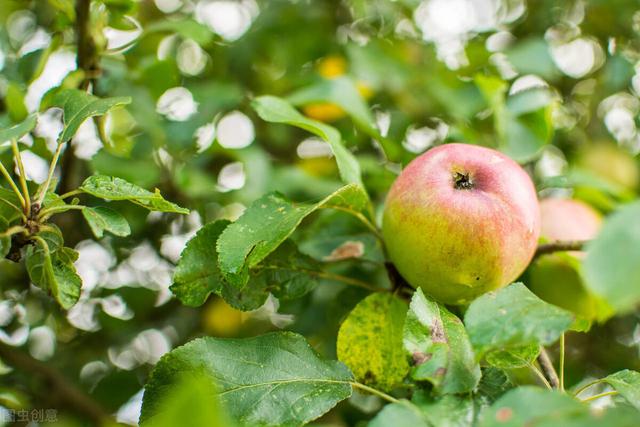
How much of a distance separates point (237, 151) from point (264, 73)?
54 centimetres

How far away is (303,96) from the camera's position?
1202 mm

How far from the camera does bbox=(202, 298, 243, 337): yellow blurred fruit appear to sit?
63.0 inches

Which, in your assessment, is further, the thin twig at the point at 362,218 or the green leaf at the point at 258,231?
the thin twig at the point at 362,218

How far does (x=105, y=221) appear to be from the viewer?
0.75 m

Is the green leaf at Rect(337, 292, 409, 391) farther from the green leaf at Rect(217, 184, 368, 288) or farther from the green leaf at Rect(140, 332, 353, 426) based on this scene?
the green leaf at Rect(217, 184, 368, 288)

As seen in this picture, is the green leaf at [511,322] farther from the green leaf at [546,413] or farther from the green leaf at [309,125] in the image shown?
the green leaf at [309,125]

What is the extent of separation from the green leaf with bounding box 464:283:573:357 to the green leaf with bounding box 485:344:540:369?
0.35 ft

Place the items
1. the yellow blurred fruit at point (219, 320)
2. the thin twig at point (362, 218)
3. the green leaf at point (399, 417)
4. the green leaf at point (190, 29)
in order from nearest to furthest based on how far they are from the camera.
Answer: the green leaf at point (399, 417) < the thin twig at point (362, 218) < the green leaf at point (190, 29) < the yellow blurred fruit at point (219, 320)

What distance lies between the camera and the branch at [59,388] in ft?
4.15

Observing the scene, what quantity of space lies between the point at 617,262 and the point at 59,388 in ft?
3.89

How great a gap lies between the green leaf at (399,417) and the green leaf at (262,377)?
14cm

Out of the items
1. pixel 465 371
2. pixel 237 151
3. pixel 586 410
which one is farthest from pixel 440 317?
pixel 237 151

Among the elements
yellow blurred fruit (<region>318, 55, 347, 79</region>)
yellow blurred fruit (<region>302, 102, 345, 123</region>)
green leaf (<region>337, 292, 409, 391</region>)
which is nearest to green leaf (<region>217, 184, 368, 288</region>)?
green leaf (<region>337, 292, 409, 391</region>)

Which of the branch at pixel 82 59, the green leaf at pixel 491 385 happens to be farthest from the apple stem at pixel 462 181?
the branch at pixel 82 59
